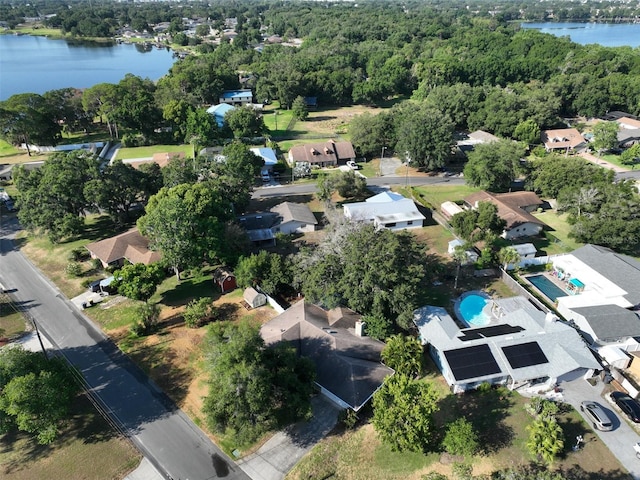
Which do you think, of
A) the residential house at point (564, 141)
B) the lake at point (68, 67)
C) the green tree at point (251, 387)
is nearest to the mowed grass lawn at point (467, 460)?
the green tree at point (251, 387)

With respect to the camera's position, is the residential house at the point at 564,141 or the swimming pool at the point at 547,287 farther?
the residential house at the point at 564,141

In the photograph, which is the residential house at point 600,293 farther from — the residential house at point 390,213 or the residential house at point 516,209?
the residential house at point 390,213

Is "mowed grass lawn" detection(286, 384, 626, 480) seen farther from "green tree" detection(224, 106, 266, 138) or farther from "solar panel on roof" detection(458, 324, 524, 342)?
"green tree" detection(224, 106, 266, 138)

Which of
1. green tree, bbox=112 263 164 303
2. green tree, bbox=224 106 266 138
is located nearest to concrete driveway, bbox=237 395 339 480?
green tree, bbox=112 263 164 303

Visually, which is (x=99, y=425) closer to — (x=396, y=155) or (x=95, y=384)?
(x=95, y=384)

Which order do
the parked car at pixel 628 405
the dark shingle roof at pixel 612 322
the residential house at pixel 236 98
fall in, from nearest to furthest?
the parked car at pixel 628 405 → the dark shingle roof at pixel 612 322 → the residential house at pixel 236 98

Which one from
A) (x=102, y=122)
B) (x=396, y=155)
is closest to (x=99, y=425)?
(x=396, y=155)

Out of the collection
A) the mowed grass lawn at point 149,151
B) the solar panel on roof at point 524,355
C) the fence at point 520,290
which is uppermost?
the mowed grass lawn at point 149,151
